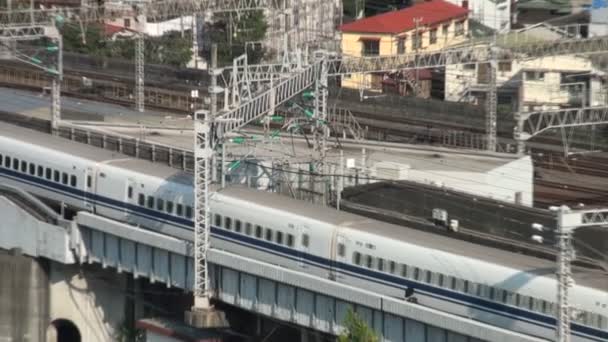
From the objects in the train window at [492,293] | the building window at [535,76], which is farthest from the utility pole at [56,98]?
the building window at [535,76]

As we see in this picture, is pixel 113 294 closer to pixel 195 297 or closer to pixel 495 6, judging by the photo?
pixel 195 297

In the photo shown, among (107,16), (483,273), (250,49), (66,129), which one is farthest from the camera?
(250,49)

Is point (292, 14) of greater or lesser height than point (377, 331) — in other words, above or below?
above

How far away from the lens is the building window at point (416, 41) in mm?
73000

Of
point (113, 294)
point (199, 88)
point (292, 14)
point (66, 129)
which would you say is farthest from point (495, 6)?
point (113, 294)

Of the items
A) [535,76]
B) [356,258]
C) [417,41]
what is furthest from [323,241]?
[417,41]

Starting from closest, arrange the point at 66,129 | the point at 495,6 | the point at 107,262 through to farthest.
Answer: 1. the point at 107,262
2. the point at 66,129
3. the point at 495,6

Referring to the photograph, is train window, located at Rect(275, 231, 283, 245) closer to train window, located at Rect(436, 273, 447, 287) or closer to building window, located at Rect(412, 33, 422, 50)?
train window, located at Rect(436, 273, 447, 287)

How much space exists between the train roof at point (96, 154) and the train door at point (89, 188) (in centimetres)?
35

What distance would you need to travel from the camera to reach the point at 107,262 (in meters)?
39.4

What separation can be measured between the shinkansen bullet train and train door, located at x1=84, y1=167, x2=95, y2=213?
0.08ft

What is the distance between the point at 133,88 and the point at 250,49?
36.5ft

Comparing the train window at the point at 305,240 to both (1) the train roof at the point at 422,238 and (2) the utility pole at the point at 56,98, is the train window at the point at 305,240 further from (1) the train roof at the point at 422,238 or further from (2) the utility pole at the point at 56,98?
(2) the utility pole at the point at 56,98

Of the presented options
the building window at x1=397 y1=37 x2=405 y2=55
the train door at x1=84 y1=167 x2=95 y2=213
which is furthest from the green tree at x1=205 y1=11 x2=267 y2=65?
the train door at x1=84 y1=167 x2=95 y2=213
